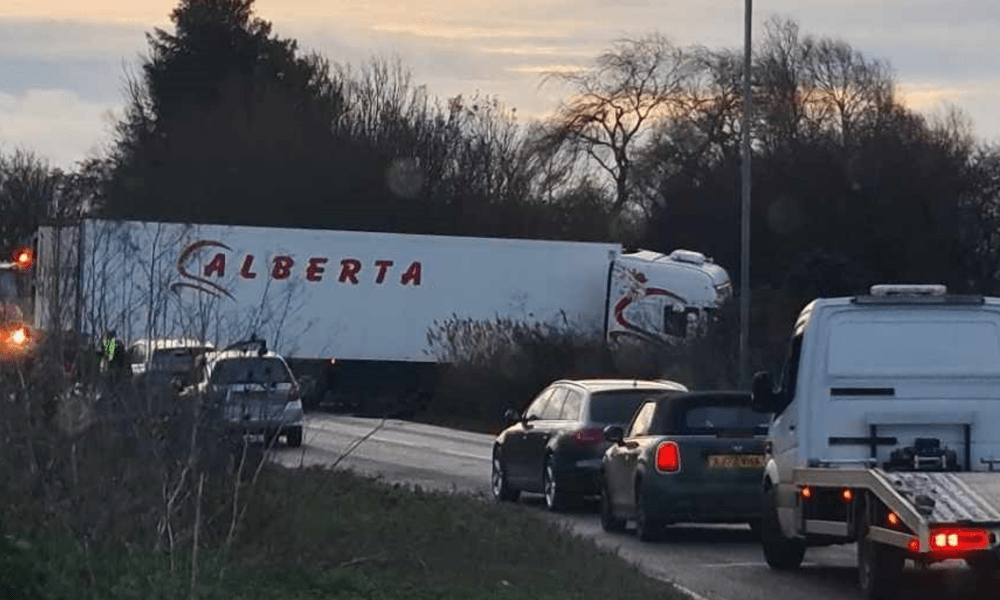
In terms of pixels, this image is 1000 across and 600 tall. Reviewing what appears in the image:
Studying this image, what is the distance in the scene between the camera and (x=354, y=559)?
13.3 meters

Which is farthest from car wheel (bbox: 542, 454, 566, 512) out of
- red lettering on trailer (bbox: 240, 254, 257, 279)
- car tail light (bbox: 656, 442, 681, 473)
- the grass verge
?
red lettering on trailer (bbox: 240, 254, 257, 279)

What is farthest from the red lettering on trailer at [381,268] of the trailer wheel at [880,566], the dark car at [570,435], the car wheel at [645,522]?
the trailer wheel at [880,566]

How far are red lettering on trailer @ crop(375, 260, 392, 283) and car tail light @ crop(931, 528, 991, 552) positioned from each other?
35.6 metres

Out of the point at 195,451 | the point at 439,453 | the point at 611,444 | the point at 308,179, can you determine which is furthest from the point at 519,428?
the point at 308,179

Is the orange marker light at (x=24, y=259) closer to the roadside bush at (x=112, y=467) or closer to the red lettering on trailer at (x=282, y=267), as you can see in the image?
the roadside bush at (x=112, y=467)

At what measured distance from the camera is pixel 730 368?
121 ft

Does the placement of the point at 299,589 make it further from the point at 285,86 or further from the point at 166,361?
the point at 285,86

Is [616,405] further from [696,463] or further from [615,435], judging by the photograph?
[696,463]

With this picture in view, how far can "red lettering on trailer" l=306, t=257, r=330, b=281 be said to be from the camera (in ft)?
157

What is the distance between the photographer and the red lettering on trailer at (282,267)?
47188mm

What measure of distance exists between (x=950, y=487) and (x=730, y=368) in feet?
75.2

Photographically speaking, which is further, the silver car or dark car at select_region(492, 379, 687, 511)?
dark car at select_region(492, 379, 687, 511)

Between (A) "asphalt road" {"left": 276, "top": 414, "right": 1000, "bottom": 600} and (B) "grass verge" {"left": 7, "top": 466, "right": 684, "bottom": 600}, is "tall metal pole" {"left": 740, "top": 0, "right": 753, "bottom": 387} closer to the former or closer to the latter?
(A) "asphalt road" {"left": 276, "top": 414, "right": 1000, "bottom": 600}

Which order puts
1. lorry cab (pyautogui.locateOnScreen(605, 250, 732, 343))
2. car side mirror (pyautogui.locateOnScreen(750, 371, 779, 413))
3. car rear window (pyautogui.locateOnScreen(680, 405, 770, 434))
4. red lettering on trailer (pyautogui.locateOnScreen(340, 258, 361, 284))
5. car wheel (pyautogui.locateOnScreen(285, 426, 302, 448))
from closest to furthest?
car side mirror (pyautogui.locateOnScreen(750, 371, 779, 413)), car wheel (pyautogui.locateOnScreen(285, 426, 302, 448)), car rear window (pyautogui.locateOnScreen(680, 405, 770, 434)), lorry cab (pyautogui.locateOnScreen(605, 250, 732, 343)), red lettering on trailer (pyautogui.locateOnScreen(340, 258, 361, 284))
